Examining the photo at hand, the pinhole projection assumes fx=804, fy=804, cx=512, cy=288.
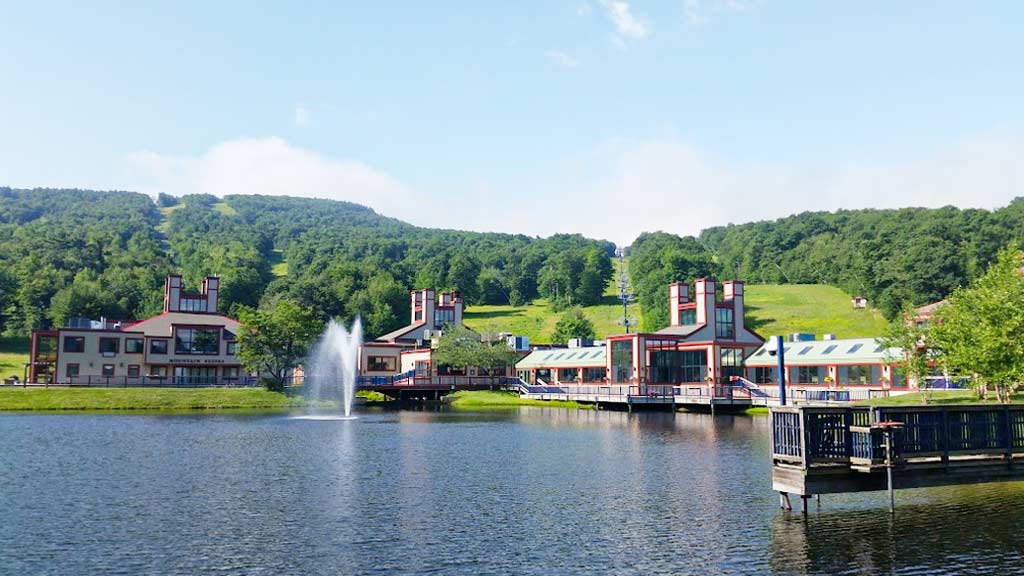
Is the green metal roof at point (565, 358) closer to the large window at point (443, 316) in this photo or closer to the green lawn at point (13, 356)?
the large window at point (443, 316)

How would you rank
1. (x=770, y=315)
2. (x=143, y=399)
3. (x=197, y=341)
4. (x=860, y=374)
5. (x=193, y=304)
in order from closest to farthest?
(x=860, y=374) < (x=143, y=399) < (x=197, y=341) < (x=193, y=304) < (x=770, y=315)

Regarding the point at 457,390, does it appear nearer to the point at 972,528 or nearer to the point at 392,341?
the point at 392,341

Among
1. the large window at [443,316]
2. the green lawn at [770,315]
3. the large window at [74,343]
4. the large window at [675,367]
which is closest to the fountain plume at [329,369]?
the large window at [443,316]

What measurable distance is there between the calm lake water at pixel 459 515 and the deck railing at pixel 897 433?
1648 mm

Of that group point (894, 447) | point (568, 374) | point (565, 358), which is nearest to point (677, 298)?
point (565, 358)

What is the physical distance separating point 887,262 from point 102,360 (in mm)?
123661

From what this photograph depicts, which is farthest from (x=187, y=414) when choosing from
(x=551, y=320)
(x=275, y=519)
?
(x=551, y=320)

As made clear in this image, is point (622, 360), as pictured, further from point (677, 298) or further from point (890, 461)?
point (890, 461)

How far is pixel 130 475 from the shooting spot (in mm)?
30891

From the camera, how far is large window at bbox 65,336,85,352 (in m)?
93.0

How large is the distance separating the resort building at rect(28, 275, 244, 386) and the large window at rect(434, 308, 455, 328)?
29.8 meters

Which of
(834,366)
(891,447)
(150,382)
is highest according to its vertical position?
(834,366)

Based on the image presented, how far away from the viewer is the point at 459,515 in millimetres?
23609

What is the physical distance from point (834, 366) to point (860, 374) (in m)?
2.53
